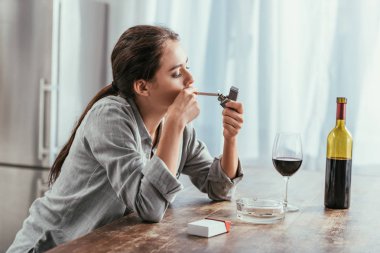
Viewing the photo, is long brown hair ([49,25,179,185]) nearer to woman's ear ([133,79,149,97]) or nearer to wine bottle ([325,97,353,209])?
woman's ear ([133,79,149,97])

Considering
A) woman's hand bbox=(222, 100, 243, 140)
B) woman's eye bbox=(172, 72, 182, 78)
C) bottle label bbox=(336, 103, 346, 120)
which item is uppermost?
woman's eye bbox=(172, 72, 182, 78)

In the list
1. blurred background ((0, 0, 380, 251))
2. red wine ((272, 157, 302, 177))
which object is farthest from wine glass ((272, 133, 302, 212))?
blurred background ((0, 0, 380, 251))

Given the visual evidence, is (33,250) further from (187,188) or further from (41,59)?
(41,59)

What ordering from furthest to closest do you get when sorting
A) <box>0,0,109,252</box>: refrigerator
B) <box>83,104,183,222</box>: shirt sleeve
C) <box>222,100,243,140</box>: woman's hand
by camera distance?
<box>0,0,109,252</box>: refrigerator, <box>222,100,243,140</box>: woman's hand, <box>83,104,183,222</box>: shirt sleeve

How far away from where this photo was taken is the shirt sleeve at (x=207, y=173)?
1753 millimetres

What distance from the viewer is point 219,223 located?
4.40ft

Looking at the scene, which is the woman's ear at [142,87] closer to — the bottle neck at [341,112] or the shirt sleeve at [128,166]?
the shirt sleeve at [128,166]

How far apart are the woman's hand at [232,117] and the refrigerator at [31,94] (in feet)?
6.59

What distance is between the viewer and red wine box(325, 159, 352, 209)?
5.30 ft

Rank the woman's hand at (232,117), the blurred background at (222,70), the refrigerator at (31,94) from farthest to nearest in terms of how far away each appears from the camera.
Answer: the refrigerator at (31,94) → the blurred background at (222,70) → the woman's hand at (232,117)

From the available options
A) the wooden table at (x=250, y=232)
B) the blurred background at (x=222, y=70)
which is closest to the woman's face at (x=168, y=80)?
the wooden table at (x=250, y=232)

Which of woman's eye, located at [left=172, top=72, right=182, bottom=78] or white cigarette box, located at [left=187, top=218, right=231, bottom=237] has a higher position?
woman's eye, located at [left=172, top=72, right=182, bottom=78]

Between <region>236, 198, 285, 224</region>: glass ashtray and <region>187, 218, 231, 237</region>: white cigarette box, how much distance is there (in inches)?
4.9

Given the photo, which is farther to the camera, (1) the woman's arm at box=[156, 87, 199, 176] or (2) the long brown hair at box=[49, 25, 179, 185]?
(2) the long brown hair at box=[49, 25, 179, 185]
